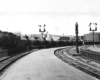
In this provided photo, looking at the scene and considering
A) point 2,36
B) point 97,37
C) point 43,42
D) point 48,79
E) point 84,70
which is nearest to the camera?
point 48,79

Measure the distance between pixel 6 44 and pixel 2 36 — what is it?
1.95 meters

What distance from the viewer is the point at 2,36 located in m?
31.2

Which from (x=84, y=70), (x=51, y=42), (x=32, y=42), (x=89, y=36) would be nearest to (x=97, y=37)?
(x=89, y=36)

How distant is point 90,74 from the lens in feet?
45.3

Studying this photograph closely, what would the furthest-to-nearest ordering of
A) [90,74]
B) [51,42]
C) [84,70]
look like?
[51,42] < [84,70] < [90,74]

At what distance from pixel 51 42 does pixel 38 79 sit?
225ft

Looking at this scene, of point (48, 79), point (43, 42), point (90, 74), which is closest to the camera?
point (48, 79)

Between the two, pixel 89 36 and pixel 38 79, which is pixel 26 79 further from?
pixel 89 36

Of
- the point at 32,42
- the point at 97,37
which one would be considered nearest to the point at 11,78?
the point at 32,42

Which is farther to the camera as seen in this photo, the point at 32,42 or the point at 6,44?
the point at 32,42

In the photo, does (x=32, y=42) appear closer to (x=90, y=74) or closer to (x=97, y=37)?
(x=90, y=74)

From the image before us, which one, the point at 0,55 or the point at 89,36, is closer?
the point at 0,55

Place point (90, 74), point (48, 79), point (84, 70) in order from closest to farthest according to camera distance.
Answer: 1. point (48, 79)
2. point (90, 74)
3. point (84, 70)

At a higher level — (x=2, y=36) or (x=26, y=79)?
(x=2, y=36)
